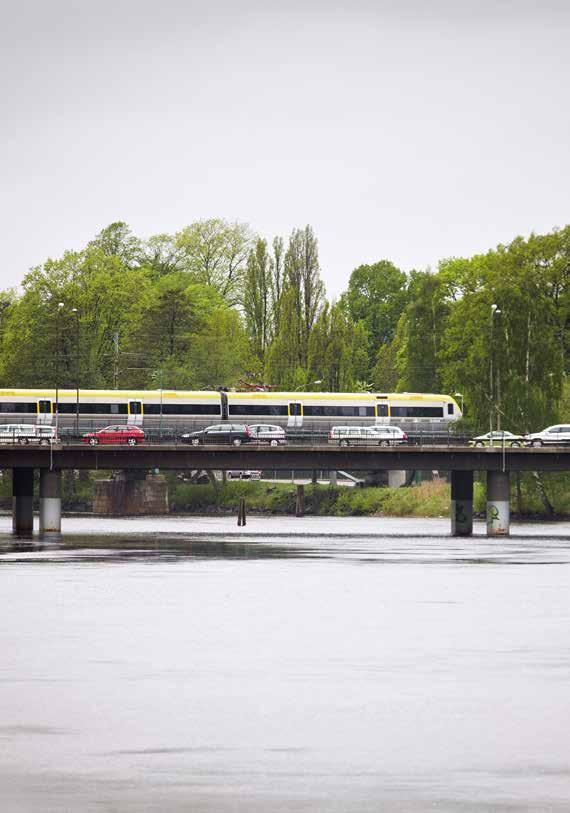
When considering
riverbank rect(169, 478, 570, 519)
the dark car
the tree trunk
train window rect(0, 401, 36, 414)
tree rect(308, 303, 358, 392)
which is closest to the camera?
the dark car

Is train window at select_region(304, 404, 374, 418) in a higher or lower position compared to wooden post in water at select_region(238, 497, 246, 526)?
higher

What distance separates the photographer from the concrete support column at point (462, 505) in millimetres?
130625

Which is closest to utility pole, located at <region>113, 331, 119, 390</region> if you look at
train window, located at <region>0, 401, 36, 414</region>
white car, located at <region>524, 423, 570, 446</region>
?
train window, located at <region>0, 401, 36, 414</region>

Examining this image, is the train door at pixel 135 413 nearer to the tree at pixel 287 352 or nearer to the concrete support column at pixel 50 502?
the concrete support column at pixel 50 502

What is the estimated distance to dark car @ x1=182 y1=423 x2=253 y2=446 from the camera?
142625 mm

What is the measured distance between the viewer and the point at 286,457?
422 ft

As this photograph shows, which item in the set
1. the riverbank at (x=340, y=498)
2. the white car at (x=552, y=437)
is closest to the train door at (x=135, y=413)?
the riverbank at (x=340, y=498)

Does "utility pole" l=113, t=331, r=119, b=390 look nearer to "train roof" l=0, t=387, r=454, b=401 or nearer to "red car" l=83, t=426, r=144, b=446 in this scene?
"train roof" l=0, t=387, r=454, b=401

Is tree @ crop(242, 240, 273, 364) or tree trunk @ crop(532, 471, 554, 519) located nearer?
tree trunk @ crop(532, 471, 554, 519)

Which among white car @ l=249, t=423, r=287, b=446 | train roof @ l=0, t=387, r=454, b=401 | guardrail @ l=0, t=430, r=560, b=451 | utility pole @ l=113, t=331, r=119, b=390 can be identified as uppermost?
utility pole @ l=113, t=331, r=119, b=390

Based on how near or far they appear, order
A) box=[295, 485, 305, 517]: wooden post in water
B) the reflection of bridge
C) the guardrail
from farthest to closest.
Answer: box=[295, 485, 305, 517]: wooden post in water → the guardrail → the reflection of bridge

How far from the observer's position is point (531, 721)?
33469 millimetres

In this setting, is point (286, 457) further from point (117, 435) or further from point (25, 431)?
point (25, 431)

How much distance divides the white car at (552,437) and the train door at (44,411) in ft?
142
